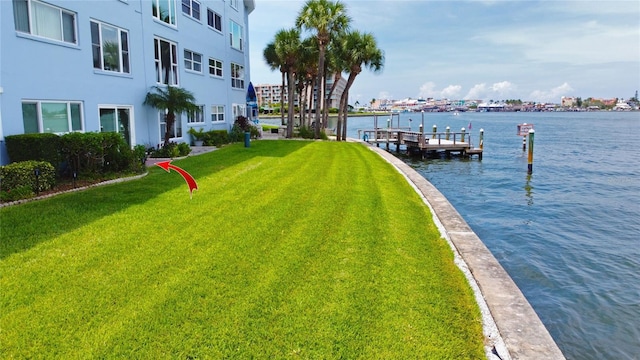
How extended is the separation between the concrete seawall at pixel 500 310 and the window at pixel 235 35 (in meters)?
25.4

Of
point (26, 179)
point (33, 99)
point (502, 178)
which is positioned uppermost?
point (33, 99)

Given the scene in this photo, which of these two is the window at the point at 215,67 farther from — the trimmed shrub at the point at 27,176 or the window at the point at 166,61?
the trimmed shrub at the point at 27,176

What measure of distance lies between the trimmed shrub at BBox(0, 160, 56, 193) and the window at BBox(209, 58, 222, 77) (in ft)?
56.1

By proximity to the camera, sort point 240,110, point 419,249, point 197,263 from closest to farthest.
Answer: point 197,263, point 419,249, point 240,110

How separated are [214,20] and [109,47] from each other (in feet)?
39.8

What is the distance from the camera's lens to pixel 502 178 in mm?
24078

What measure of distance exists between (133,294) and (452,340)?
3808 mm

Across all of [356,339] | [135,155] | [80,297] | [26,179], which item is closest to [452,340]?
[356,339]

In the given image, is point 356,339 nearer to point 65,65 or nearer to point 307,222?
point 307,222

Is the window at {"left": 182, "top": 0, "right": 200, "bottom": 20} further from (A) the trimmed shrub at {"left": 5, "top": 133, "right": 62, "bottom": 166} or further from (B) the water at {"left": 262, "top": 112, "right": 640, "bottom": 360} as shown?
(B) the water at {"left": 262, "top": 112, "right": 640, "bottom": 360}

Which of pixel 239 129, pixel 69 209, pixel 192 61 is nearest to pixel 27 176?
pixel 69 209

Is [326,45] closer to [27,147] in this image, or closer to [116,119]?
[116,119]

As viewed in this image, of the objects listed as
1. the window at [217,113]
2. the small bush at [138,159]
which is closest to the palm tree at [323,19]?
the window at [217,113]

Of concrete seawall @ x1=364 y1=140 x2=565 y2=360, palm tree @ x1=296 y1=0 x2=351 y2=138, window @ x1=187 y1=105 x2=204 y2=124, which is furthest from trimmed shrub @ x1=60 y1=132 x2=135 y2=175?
palm tree @ x1=296 y1=0 x2=351 y2=138
